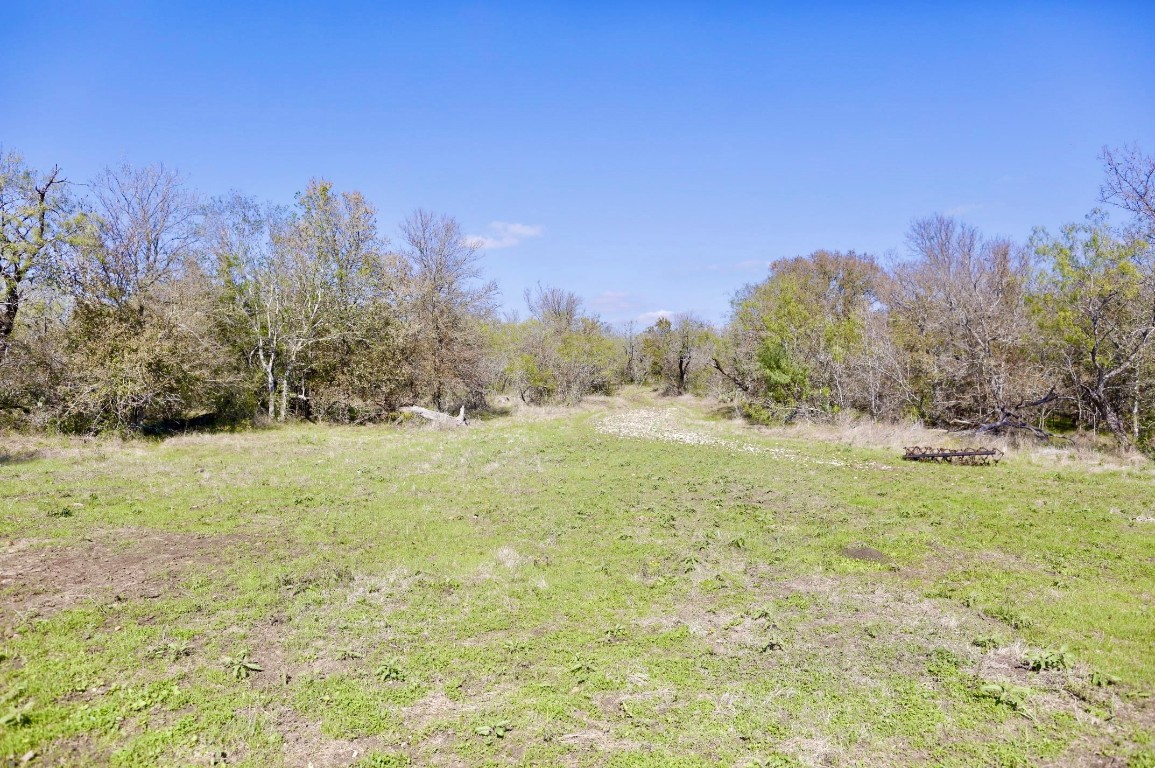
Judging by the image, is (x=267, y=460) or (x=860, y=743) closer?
(x=860, y=743)

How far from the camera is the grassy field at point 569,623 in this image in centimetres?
544

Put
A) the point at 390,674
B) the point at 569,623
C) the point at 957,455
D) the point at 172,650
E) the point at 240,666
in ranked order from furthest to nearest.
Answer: the point at 957,455
the point at 569,623
the point at 172,650
the point at 390,674
the point at 240,666

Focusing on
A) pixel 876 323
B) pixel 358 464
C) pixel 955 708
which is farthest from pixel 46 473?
pixel 876 323

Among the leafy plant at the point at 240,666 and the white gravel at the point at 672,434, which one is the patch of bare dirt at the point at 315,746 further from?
the white gravel at the point at 672,434

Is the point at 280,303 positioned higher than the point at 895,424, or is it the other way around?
the point at 280,303

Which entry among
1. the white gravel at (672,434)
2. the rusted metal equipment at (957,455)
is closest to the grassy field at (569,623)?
the rusted metal equipment at (957,455)

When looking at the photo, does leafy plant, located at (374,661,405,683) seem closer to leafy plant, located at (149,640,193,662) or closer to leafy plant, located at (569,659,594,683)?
leafy plant, located at (569,659,594,683)

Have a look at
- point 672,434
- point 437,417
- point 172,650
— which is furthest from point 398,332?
point 172,650

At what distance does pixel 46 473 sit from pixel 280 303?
52.8 feet

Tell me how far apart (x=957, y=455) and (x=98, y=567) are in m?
23.0

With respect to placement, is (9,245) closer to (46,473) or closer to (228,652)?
(46,473)

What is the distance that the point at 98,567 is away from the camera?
9.13 m

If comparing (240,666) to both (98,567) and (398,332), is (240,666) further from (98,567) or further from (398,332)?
(398,332)

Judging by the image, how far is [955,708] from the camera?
5.92m
